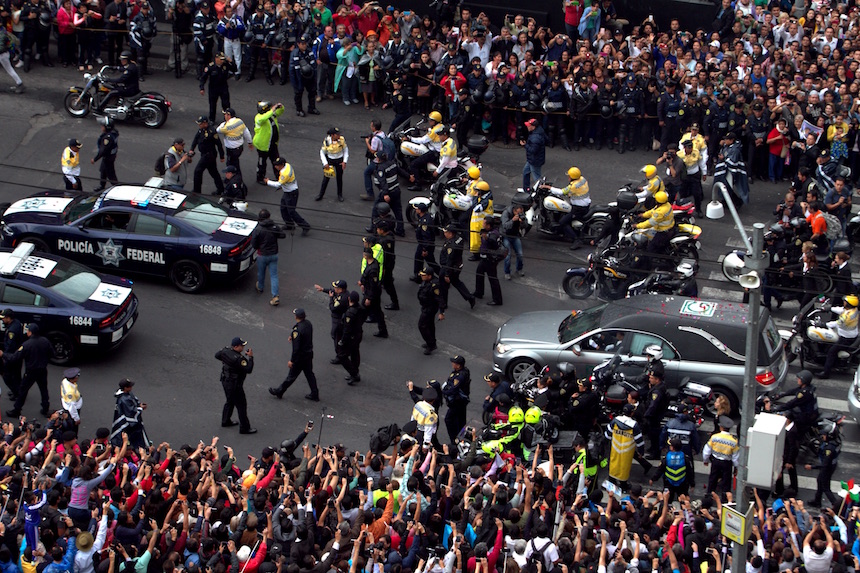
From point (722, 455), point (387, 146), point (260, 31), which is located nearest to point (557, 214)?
point (387, 146)

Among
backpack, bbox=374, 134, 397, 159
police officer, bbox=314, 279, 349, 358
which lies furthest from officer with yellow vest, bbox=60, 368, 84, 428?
backpack, bbox=374, 134, 397, 159

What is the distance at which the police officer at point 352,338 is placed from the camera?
19.4 m

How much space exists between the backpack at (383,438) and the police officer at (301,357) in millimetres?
2204

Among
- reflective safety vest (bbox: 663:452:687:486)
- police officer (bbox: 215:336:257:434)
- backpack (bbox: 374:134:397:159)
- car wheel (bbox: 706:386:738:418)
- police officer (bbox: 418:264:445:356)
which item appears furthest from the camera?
backpack (bbox: 374:134:397:159)

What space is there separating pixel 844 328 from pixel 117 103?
49.4ft

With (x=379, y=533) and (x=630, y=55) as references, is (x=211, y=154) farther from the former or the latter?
(x=379, y=533)

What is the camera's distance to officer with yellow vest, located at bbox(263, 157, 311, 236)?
23.1 meters

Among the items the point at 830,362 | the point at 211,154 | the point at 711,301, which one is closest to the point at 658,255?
the point at 711,301

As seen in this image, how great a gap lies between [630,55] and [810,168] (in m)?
5.23

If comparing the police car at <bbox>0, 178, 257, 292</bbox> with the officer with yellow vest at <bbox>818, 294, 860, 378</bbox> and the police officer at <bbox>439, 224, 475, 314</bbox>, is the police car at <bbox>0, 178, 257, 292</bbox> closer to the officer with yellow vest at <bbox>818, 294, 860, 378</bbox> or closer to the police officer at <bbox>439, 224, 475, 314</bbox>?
the police officer at <bbox>439, 224, 475, 314</bbox>

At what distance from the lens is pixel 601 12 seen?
1159 inches

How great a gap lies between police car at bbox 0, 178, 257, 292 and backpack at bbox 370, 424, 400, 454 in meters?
5.59

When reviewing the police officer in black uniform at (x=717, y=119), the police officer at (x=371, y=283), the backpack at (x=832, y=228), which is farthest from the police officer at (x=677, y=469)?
the police officer in black uniform at (x=717, y=119)

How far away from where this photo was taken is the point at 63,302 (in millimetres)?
19547
